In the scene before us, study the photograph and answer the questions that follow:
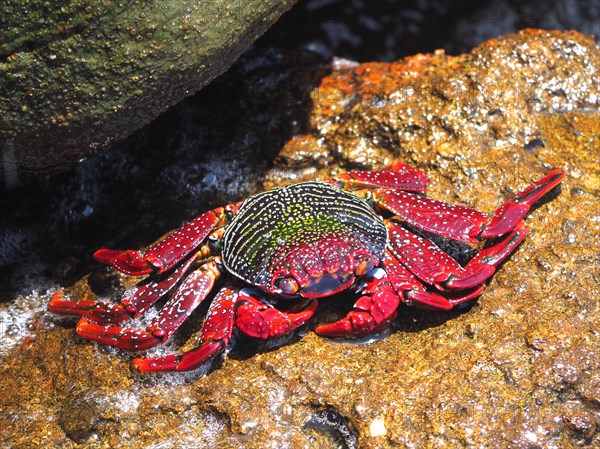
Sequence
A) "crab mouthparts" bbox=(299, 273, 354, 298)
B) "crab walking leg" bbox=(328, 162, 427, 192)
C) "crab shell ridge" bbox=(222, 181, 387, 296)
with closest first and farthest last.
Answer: "crab mouthparts" bbox=(299, 273, 354, 298), "crab shell ridge" bbox=(222, 181, 387, 296), "crab walking leg" bbox=(328, 162, 427, 192)

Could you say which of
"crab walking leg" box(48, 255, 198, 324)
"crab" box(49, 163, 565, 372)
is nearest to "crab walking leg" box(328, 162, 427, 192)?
"crab" box(49, 163, 565, 372)

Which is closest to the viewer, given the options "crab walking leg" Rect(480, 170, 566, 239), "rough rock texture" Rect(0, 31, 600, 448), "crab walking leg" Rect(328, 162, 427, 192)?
"rough rock texture" Rect(0, 31, 600, 448)

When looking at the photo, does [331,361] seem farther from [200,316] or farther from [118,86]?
[118,86]

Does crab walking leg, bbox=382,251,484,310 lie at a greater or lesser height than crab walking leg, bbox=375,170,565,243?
lesser

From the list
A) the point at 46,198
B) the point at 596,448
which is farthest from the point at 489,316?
the point at 46,198

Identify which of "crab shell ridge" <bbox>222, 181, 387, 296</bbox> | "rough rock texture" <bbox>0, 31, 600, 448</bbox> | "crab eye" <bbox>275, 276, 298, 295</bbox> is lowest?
"rough rock texture" <bbox>0, 31, 600, 448</bbox>

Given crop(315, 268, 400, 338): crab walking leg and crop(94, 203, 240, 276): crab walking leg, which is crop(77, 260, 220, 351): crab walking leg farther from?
crop(315, 268, 400, 338): crab walking leg

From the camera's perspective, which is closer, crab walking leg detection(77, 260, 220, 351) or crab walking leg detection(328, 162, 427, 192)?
crab walking leg detection(77, 260, 220, 351)
